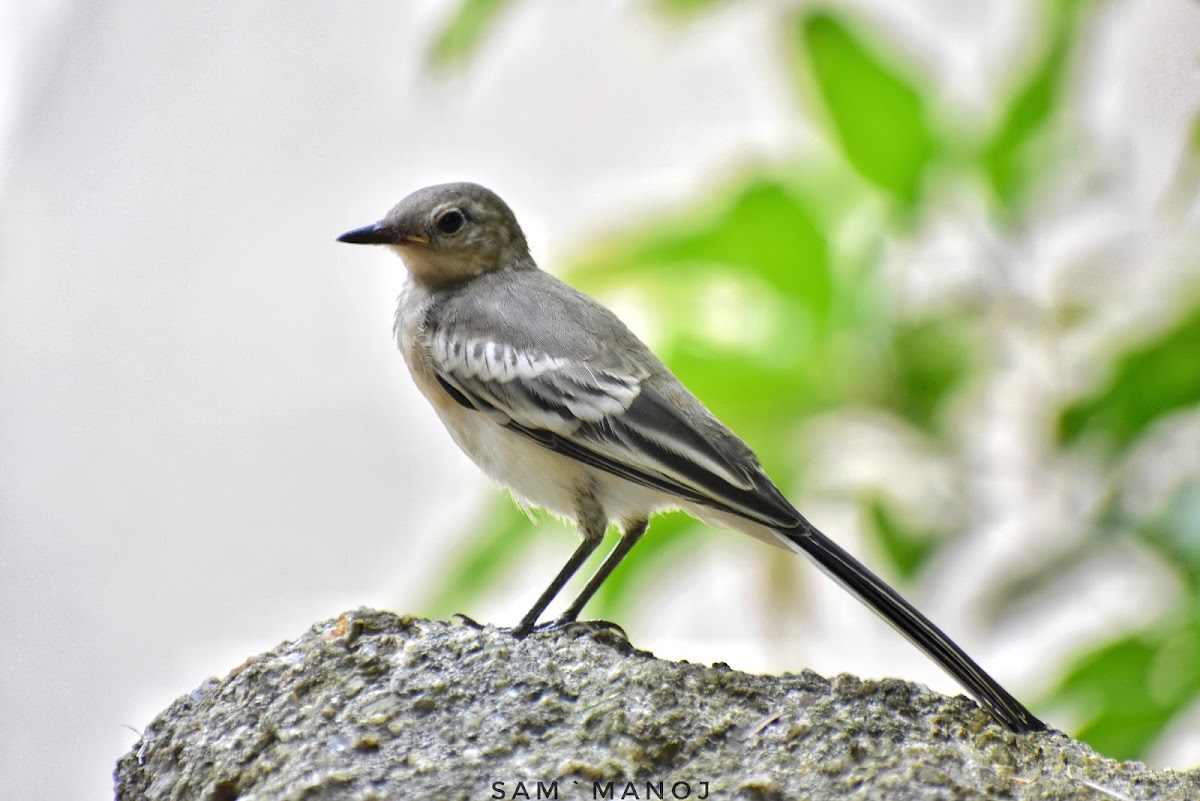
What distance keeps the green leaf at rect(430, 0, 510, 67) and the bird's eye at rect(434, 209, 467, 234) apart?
444mm

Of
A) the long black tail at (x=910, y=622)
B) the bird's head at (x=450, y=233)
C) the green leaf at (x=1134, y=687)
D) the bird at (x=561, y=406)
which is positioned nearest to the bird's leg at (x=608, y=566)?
the bird at (x=561, y=406)

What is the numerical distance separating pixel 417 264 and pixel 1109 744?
2.19 m

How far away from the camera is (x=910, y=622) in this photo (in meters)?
2.72

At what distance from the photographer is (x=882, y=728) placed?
2352 millimetres

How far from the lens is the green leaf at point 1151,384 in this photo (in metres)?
3.13

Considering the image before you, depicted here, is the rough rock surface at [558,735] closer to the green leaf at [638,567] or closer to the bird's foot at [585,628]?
the bird's foot at [585,628]

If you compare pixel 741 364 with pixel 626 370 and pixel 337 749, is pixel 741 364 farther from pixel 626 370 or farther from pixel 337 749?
pixel 337 749

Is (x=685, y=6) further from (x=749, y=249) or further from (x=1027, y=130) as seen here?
(x=1027, y=130)

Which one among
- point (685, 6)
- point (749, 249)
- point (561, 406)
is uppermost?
point (685, 6)

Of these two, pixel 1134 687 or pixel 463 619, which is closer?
pixel 1134 687

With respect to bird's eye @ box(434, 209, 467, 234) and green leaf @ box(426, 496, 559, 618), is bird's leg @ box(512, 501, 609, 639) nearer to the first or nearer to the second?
green leaf @ box(426, 496, 559, 618)

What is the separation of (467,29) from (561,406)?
1.01 meters

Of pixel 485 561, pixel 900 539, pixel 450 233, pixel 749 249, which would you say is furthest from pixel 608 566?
pixel 450 233

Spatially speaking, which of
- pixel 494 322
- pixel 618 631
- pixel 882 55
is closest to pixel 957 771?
pixel 618 631
